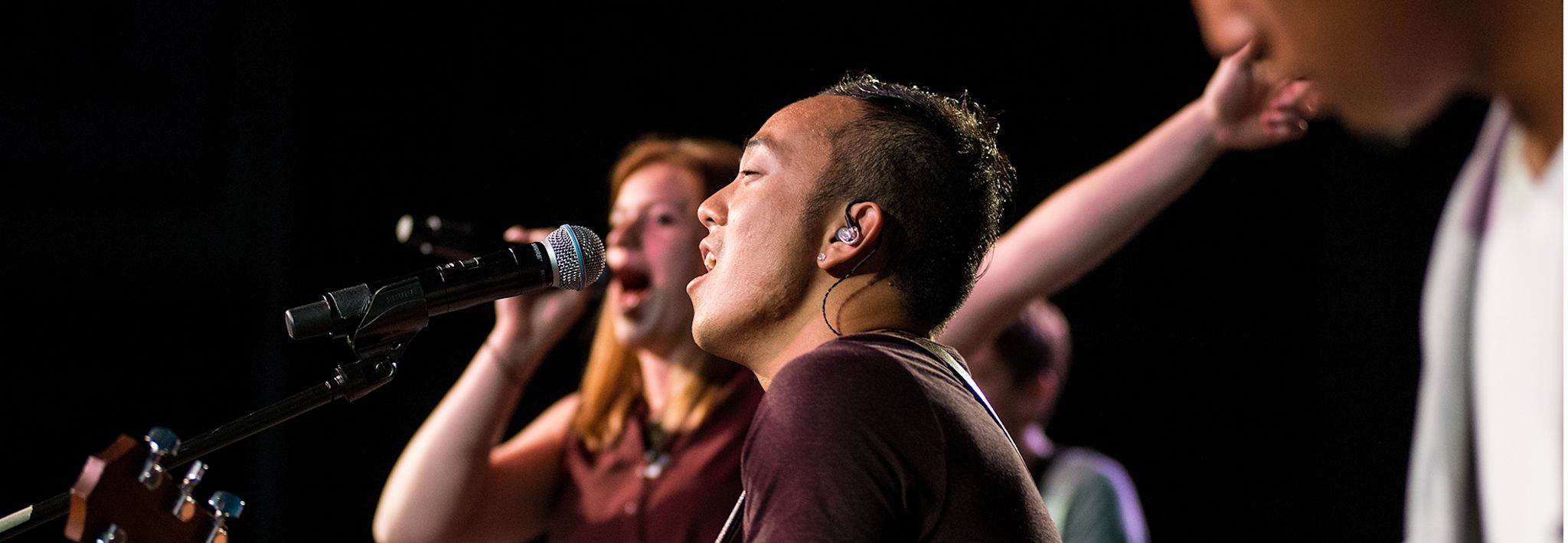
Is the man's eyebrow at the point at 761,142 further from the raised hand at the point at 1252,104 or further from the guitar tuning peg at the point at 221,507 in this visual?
the raised hand at the point at 1252,104

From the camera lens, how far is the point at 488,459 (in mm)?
3111

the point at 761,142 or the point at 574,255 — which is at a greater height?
the point at 761,142

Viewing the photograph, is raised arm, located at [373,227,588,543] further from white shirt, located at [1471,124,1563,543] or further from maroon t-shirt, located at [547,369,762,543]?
white shirt, located at [1471,124,1563,543]

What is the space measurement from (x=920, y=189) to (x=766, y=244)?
0.23 meters

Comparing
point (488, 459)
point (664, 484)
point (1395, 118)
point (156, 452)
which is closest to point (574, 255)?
point (156, 452)

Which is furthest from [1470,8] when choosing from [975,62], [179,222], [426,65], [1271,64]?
[179,222]

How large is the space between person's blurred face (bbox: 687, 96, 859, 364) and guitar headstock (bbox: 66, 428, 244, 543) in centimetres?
75

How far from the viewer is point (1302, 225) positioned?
11.5ft

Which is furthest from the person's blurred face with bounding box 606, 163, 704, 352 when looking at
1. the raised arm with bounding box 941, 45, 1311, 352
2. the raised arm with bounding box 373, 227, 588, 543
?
the raised arm with bounding box 941, 45, 1311, 352

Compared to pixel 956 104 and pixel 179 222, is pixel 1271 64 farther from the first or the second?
pixel 179 222

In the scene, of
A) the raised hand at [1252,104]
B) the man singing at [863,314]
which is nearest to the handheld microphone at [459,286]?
the man singing at [863,314]

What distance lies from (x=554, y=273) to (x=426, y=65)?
2.31 m

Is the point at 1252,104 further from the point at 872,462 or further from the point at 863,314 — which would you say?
the point at 872,462

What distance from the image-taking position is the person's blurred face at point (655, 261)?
307 cm
